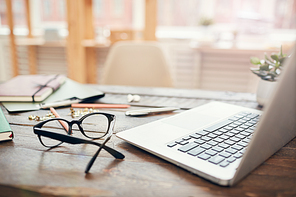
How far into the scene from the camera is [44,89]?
34.0 inches

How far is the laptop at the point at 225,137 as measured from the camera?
0.33 metres

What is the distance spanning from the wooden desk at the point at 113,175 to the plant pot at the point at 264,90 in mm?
312

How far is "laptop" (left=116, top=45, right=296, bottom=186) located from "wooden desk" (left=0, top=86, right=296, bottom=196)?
2 cm

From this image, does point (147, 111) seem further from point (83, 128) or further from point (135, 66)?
point (135, 66)

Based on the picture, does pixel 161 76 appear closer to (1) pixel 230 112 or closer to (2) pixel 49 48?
(1) pixel 230 112

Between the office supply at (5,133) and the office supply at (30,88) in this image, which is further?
the office supply at (30,88)

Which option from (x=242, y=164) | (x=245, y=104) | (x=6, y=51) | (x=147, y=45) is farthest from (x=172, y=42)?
(x=242, y=164)

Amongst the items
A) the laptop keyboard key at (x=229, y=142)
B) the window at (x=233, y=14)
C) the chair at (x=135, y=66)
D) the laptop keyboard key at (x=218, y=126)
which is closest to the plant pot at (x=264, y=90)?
the laptop keyboard key at (x=218, y=126)

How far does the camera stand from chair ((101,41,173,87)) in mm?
1454

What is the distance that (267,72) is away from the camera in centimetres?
81

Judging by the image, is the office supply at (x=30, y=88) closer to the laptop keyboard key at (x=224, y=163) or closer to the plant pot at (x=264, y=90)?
the laptop keyboard key at (x=224, y=163)

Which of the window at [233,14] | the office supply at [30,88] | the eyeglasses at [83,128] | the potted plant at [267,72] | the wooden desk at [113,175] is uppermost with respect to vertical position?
the window at [233,14]

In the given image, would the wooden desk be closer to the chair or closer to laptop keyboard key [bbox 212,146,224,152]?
laptop keyboard key [bbox 212,146,224,152]

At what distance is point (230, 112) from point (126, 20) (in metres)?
2.47
